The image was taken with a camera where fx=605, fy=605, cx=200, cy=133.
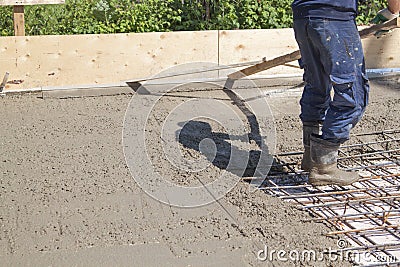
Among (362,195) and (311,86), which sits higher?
(311,86)

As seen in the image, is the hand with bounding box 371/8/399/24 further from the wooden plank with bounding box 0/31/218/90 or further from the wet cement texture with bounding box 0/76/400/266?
the wooden plank with bounding box 0/31/218/90

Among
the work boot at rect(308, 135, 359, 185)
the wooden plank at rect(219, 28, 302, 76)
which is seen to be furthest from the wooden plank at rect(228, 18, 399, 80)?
the work boot at rect(308, 135, 359, 185)

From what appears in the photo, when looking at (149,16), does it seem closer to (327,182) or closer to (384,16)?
(384,16)

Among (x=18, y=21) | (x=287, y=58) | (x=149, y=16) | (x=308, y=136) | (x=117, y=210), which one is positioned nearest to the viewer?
(x=117, y=210)

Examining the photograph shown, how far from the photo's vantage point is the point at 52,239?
11.2 ft

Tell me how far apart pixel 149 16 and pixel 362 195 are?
4.24 meters

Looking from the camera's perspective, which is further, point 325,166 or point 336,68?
point 325,166

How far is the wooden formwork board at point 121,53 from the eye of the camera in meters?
6.52

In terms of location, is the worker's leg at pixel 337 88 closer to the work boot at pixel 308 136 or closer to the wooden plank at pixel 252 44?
the work boot at pixel 308 136

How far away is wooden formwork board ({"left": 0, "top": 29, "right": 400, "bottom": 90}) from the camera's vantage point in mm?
6520

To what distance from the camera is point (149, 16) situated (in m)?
7.50

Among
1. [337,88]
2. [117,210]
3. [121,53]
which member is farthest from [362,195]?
[121,53]

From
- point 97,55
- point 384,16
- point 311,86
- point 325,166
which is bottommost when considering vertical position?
point 325,166

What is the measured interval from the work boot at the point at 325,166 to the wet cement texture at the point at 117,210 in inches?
15.1
